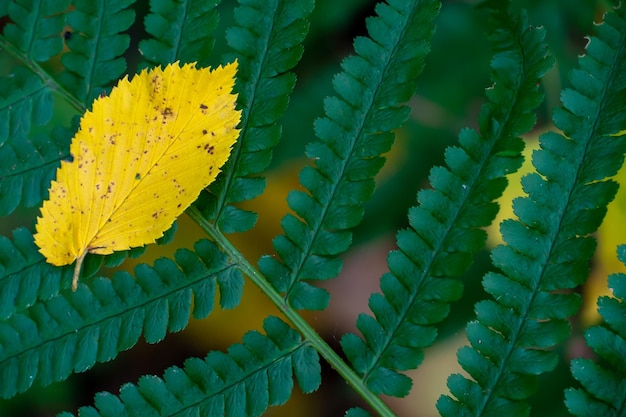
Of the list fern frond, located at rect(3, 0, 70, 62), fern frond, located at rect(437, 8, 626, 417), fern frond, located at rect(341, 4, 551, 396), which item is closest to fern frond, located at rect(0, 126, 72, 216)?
fern frond, located at rect(3, 0, 70, 62)

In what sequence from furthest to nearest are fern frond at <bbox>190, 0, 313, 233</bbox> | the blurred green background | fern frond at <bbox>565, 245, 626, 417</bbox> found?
the blurred green background → fern frond at <bbox>190, 0, 313, 233</bbox> → fern frond at <bbox>565, 245, 626, 417</bbox>

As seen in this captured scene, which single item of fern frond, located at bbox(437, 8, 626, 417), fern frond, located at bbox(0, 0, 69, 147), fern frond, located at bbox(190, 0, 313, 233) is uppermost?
fern frond, located at bbox(0, 0, 69, 147)

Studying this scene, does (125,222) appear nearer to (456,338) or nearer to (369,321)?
(369,321)

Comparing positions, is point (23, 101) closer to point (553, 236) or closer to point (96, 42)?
point (96, 42)

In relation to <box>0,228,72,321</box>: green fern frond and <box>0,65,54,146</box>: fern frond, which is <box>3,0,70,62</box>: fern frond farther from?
<box>0,228,72,321</box>: green fern frond

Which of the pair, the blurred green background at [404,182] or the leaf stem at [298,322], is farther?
the blurred green background at [404,182]

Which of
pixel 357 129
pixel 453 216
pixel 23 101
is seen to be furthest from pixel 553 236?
pixel 23 101

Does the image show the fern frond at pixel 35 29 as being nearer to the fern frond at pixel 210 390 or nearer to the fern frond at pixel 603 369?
the fern frond at pixel 210 390

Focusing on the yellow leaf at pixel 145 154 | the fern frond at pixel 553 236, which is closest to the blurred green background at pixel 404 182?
the yellow leaf at pixel 145 154
